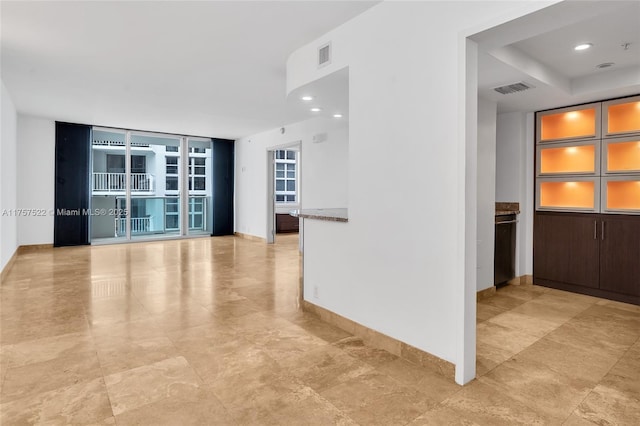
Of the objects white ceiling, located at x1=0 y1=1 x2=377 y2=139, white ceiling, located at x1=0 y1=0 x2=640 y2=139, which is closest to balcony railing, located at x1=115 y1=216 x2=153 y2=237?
white ceiling, located at x1=0 y1=1 x2=377 y2=139

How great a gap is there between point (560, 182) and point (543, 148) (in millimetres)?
495

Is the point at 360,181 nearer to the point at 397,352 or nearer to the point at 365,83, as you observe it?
the point at 365,83

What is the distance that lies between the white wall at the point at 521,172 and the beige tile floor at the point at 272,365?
0.62m

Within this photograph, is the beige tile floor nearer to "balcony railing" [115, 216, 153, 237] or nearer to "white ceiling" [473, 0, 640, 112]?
"white ceiling" [473, 0, 640, 112]

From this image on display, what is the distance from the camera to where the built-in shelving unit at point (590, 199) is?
13.4ft

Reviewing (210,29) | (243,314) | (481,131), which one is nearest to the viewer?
(210,29)

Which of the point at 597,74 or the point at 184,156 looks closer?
the point at 597,74

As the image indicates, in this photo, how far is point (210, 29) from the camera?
337 cm

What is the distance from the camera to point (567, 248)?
4.55 metres

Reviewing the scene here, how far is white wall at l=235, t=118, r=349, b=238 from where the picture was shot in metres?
6.68

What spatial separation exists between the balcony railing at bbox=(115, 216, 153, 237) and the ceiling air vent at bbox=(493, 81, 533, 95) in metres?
8.39

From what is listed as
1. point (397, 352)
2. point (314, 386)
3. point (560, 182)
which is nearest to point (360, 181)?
point (397, 352)

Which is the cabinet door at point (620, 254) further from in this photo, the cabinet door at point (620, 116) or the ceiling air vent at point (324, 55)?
the ceiling air vent at point (324, 55)

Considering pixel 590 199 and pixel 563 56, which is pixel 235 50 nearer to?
pixel 563 56
